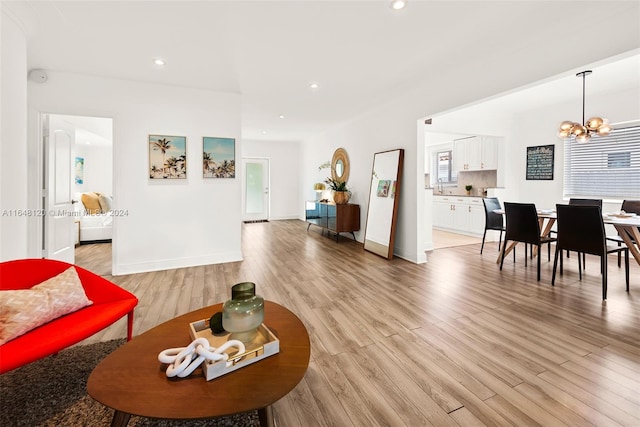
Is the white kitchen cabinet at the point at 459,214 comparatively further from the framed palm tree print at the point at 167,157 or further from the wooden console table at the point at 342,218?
the framed palm tree print at the point at 167,157

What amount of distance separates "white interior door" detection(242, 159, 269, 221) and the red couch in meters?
6.98

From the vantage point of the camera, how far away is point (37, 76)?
332cm

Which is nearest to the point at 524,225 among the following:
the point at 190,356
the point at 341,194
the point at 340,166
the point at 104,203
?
the point at 341,194

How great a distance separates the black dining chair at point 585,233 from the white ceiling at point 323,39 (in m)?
1.47

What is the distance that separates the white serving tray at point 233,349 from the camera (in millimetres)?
1122

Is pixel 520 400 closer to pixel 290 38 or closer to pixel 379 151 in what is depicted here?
pixel 290 38

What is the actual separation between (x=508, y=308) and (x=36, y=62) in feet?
Answer: 18.7

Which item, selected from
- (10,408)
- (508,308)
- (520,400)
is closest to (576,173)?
(508,308)

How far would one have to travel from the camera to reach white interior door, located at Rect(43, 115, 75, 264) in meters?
3.47

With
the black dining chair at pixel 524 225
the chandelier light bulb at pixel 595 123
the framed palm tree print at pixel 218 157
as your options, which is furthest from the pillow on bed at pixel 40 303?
the chandelier light bulb at pixel 595 123

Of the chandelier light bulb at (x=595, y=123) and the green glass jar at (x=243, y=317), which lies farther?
the chandelier light bulb at (x=595, y=123)

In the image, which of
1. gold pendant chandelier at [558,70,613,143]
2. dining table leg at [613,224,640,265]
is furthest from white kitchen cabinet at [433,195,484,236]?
dining table leg at [613,224,640,265]

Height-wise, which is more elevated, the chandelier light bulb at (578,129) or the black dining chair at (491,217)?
the chandelier light bulb at (578,129)

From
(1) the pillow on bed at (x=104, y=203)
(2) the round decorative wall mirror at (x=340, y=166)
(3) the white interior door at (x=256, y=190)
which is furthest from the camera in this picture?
(3) the white interior door at (x=256, y=190)
